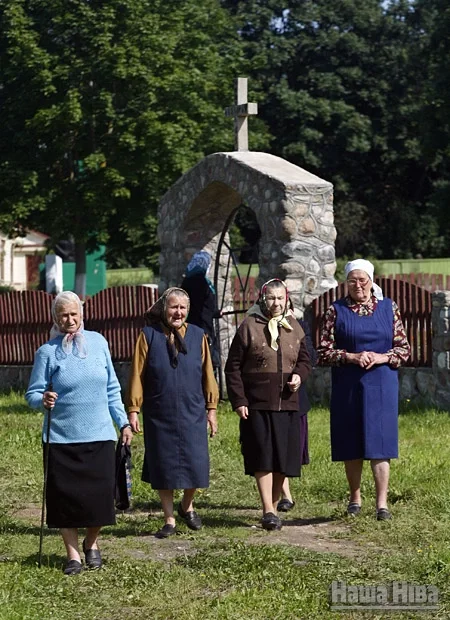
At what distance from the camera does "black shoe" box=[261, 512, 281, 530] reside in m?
8.58

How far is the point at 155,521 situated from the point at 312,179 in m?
6.95

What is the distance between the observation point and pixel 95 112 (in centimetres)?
3488

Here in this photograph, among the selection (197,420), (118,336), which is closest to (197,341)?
(197,420)

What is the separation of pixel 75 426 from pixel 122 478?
0.60 m

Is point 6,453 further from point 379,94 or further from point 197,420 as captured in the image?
point 379,94

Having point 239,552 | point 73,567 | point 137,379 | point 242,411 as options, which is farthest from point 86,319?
point 73,567

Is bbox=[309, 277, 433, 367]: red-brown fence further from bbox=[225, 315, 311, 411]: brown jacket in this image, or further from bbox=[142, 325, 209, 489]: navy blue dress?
bbox=[142, 325, 209, 489]: navy blue dress

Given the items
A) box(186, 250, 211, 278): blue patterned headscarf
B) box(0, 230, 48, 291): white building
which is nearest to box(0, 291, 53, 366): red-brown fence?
box(186, 250, 211, 278): blue patterned headscarf

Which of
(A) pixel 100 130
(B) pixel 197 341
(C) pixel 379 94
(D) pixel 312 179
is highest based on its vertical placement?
(C) pixel 379 94

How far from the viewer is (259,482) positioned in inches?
344

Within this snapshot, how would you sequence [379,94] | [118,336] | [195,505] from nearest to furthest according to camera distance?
[195,505], [118,336], [379,94]

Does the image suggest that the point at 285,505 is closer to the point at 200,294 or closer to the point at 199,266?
the point at 200,294

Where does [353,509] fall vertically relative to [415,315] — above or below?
below

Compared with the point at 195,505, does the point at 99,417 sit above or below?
above
